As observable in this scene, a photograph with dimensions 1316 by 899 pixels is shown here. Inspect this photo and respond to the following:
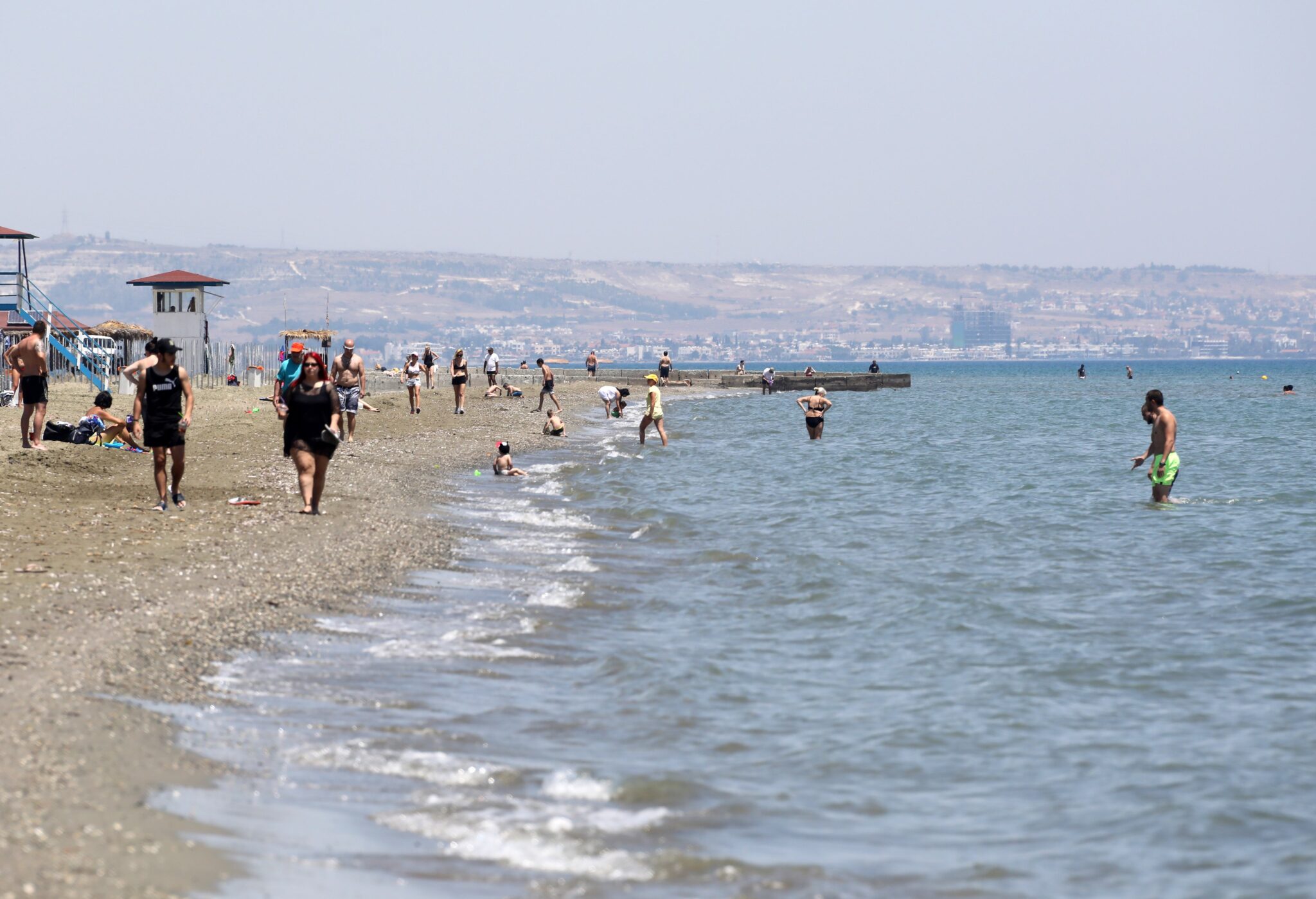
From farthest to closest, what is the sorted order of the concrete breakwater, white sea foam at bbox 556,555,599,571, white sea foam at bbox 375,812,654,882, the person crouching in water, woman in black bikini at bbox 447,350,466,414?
1. the concrete breakwater
2. woman in black bikini at bbox 447,350,466,414
3. the person crouching in water
4. white sea foam at bbox 556,555,599,571
5. white sea foam at bbox 375,812,654,882

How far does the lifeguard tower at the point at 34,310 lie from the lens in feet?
106

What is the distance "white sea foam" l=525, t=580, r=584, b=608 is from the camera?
1109cm

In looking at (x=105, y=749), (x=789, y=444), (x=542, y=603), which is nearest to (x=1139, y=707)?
(x=542, y=603)

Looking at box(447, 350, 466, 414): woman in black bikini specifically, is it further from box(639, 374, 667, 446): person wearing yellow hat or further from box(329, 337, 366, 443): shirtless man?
box(329, 337, 366, 443): shirtless man

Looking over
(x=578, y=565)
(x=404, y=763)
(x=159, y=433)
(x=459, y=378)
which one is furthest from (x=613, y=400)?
(x=404, y=763)

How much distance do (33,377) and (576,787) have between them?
42.2 ft

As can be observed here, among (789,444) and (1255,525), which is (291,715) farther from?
(789,444)

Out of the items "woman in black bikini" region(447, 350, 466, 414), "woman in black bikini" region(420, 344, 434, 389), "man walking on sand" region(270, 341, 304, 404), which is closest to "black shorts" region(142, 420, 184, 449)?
"man walking on sand" region(270, 341, 304, 404)

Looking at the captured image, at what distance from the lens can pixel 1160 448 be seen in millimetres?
18094

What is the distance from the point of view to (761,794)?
6551 mm

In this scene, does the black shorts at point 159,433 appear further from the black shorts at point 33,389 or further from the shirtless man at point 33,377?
the black shorts at point 33,389

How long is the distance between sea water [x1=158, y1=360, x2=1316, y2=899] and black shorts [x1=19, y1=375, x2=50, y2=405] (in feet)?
17.8

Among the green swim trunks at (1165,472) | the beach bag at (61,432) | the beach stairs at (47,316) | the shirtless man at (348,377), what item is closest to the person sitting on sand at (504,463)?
the shirtless man at (348,377)

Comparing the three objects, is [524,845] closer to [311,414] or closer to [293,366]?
[311,414]
